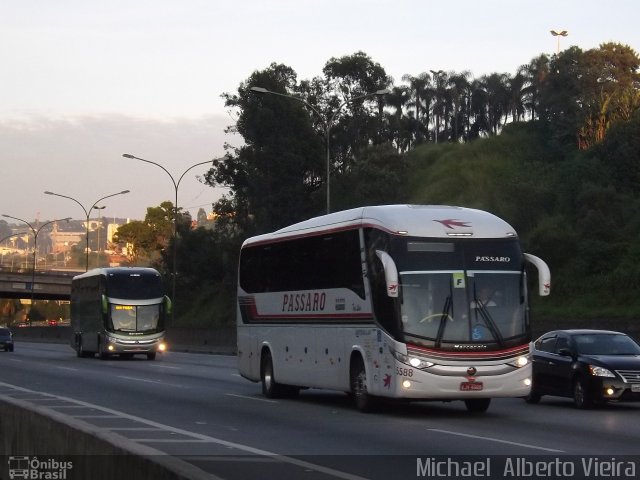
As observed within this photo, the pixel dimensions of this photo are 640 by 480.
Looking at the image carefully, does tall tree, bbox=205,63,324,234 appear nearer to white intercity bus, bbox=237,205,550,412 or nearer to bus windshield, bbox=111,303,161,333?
bus windshield, bbox=111,303,161,333

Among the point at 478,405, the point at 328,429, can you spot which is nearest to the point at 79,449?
the point at 328,429

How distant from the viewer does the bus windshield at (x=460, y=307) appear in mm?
18719

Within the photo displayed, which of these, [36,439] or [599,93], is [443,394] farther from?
[599,93]

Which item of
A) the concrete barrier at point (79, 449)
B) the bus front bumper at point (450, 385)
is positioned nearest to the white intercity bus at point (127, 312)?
the bus front bumper at point (450, 385)

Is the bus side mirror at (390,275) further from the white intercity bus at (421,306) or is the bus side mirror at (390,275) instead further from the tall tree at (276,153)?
the tall tree at (276,153)

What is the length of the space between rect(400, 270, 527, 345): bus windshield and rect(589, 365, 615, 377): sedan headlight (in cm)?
243

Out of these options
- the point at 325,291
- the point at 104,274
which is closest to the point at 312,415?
the point at 325,291

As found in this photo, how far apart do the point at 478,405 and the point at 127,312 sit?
93.8ft

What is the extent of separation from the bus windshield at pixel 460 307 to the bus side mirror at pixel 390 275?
1.03ft

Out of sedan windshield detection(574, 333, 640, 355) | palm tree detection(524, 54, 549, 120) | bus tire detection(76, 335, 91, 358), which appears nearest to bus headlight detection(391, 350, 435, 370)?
sedan windshield detection(574, 333, 640, 355)

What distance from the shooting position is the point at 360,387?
20.2 m

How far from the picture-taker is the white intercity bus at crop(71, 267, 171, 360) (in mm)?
46969

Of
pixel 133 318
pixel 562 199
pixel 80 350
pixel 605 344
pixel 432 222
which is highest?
pixel 562 199

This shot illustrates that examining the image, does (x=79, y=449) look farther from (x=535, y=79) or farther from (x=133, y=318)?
(x=535, y=79)
